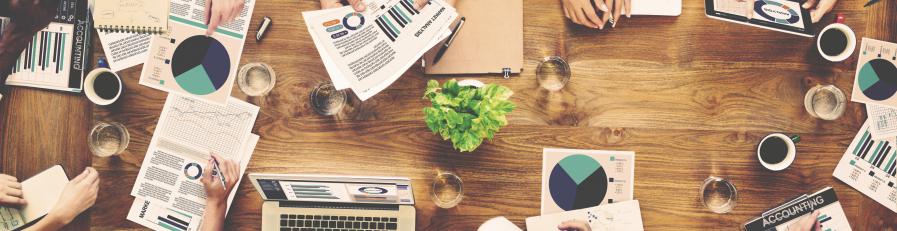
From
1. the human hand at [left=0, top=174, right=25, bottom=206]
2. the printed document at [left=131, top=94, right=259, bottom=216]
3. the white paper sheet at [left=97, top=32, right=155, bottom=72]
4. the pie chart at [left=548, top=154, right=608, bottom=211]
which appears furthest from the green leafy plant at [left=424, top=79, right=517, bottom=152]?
the human hand at [left=0, top=174, right=25, bottom=206]

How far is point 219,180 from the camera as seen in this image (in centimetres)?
152

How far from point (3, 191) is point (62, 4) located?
512 mm

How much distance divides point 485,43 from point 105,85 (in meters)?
0.99

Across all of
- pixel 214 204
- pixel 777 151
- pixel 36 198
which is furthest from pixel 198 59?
pixel 777 151

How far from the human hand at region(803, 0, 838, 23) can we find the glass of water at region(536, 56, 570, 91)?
651mm

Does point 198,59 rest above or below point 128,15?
below

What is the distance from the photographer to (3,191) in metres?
1.57

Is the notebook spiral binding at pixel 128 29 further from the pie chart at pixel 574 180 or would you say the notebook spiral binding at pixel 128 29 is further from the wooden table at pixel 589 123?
the pie chart at pixel 574 180

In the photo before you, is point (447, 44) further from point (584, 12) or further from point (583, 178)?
point (583, 178)

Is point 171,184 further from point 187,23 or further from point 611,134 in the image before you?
point 611,134

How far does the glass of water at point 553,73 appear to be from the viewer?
61.1 inches

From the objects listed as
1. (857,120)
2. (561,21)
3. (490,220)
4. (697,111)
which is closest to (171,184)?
(490,220)

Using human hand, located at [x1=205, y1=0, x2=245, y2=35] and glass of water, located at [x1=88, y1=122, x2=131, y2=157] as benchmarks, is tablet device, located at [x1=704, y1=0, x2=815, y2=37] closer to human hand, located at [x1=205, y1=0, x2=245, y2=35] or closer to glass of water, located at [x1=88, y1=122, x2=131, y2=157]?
human hand, located at [x1=205, y1=0, x2=245, y2=35]

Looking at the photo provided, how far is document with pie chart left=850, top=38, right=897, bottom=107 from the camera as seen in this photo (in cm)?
157
